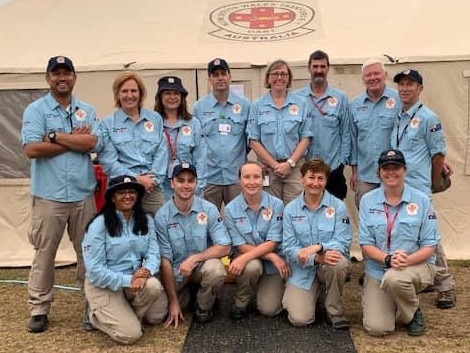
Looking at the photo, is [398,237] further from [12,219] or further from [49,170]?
[12,219]

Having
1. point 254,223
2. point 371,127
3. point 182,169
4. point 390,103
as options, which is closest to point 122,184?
point 182,169

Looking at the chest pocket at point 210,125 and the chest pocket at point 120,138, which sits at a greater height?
the chest pocket at point 210,125

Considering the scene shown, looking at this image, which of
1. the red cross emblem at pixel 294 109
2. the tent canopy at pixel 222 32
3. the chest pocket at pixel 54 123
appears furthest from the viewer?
the tent canopy at pixel 222 32

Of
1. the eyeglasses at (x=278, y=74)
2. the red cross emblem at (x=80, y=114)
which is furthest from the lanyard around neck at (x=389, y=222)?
the red cross emblem at (x=80, y=114)

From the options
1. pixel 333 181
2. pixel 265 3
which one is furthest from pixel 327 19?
pixel 333 181

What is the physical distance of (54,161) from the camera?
404 cm

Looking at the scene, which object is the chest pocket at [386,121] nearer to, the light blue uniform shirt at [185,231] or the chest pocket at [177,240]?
the light blue uniform shirt at [185,231]

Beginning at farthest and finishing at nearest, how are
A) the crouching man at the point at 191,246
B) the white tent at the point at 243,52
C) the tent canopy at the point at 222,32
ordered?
the tent canopy at the point at 222,32 → the white tent at the point at 243,52 → the crouching man at the point at 191,246

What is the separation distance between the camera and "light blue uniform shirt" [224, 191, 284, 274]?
4.31 metres

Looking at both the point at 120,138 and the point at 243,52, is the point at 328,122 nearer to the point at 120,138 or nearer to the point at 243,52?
the point at 243,52

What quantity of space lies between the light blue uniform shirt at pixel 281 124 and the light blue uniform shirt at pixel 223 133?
0.16m

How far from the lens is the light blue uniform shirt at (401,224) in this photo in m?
3.88

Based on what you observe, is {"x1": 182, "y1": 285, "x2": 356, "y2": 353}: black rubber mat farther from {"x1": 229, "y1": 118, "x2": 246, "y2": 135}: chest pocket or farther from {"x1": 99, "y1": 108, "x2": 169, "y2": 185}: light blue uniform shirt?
{"x1": 229, "y1": 118, "x2": 246, "y2": 135}: chest pocket

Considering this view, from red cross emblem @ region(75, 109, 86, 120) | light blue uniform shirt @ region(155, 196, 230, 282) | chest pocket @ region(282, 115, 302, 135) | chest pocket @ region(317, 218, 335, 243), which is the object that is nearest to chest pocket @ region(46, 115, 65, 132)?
red cross emblem @ region(75, 109, 86, 120)
